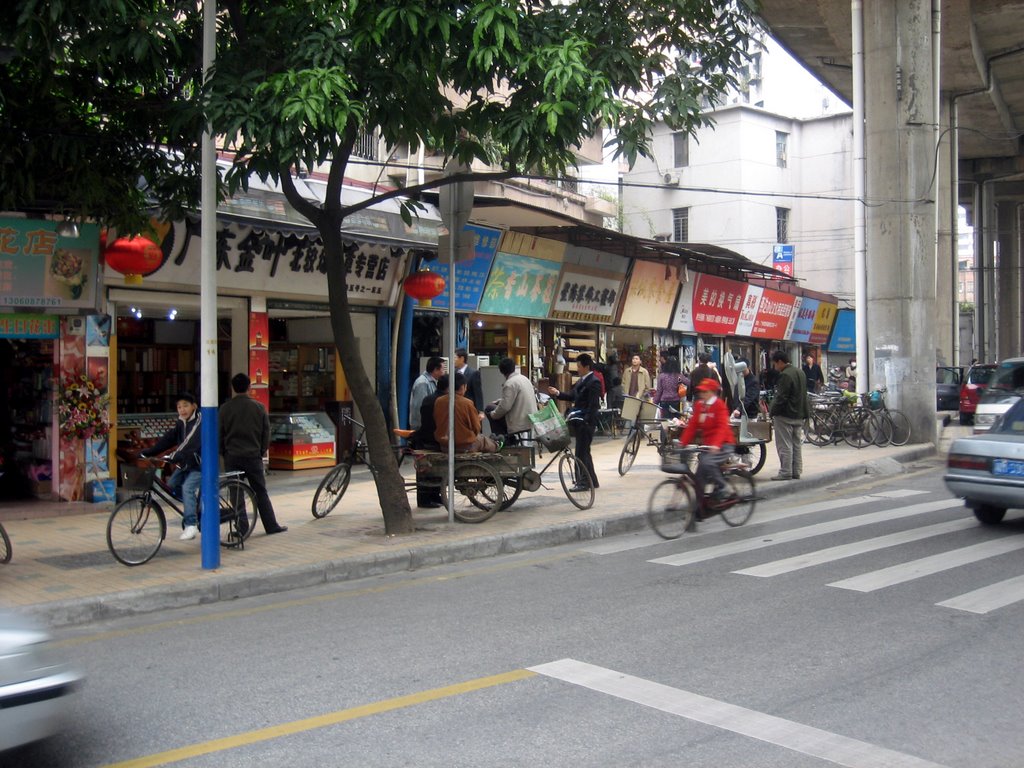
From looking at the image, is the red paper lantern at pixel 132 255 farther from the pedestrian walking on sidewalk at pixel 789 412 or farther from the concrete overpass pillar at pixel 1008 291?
the concrete overpass pillar at pixel 1008 291

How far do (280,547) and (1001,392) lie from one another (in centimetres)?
1560

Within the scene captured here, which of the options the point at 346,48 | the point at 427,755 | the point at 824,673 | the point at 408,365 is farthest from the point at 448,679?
the point at 408,365

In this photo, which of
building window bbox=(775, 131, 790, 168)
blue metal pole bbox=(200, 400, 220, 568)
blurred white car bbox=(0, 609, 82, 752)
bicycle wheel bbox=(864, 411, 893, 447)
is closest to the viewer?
blurred white car bbox=(0, 609, 82, 752)

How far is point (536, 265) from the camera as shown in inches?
758

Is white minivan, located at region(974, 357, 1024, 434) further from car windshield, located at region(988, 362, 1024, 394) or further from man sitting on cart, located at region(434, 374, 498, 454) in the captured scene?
man sitting on cart, located at region(434, 374, 498, 454)

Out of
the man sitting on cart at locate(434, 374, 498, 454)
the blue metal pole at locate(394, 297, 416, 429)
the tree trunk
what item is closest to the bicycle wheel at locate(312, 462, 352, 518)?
the man sitting on cart at locate(434, 374, 498, 454)

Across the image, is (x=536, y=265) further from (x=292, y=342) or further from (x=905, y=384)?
(x=905, y=384)

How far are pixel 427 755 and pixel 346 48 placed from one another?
6073 millimetres

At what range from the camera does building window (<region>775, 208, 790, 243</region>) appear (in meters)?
41.5

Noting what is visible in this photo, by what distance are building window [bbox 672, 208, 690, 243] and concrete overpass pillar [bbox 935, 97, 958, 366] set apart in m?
12.9

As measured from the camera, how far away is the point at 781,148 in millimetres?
42062

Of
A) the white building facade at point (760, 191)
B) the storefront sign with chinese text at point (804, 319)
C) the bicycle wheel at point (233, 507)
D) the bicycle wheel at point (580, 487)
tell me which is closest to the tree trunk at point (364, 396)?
the bicycle wheel at point (233, 507)

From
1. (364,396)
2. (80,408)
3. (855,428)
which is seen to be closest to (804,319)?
(855,428)

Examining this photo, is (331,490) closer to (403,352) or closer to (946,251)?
(403,352)
